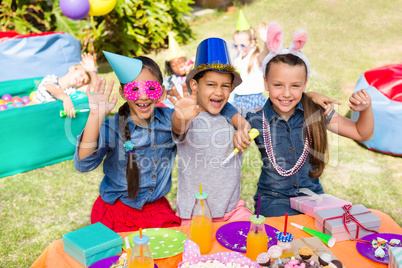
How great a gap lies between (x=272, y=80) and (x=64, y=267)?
155 centimetres

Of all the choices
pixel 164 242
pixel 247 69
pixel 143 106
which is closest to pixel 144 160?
pixel 143 106

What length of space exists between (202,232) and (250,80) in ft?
12.3

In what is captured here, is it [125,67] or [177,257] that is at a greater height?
[125,67]

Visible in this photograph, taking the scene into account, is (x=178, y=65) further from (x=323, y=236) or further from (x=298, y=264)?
(x=298, y=264)

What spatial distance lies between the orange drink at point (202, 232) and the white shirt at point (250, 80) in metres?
3.58

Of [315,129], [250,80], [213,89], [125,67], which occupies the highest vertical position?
[125,67]

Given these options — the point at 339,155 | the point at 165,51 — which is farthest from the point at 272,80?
the point at 165,51

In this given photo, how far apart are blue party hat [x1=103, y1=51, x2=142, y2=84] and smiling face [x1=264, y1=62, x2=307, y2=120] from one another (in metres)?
0.81

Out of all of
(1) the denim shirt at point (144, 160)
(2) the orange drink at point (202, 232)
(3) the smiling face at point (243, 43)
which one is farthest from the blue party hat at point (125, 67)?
(3) the smiling face at point (243, 43)

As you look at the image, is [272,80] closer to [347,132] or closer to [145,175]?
[347,132]

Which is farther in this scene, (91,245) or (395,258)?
(91,245)

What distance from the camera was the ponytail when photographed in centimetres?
245

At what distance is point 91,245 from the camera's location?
1.67 m

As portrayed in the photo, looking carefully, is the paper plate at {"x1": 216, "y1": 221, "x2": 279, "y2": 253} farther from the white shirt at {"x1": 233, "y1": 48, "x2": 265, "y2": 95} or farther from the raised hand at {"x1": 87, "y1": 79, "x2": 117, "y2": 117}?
the white shirt at {"x1": 233, "y1": 48, "x2": 265, "y2": 95}
